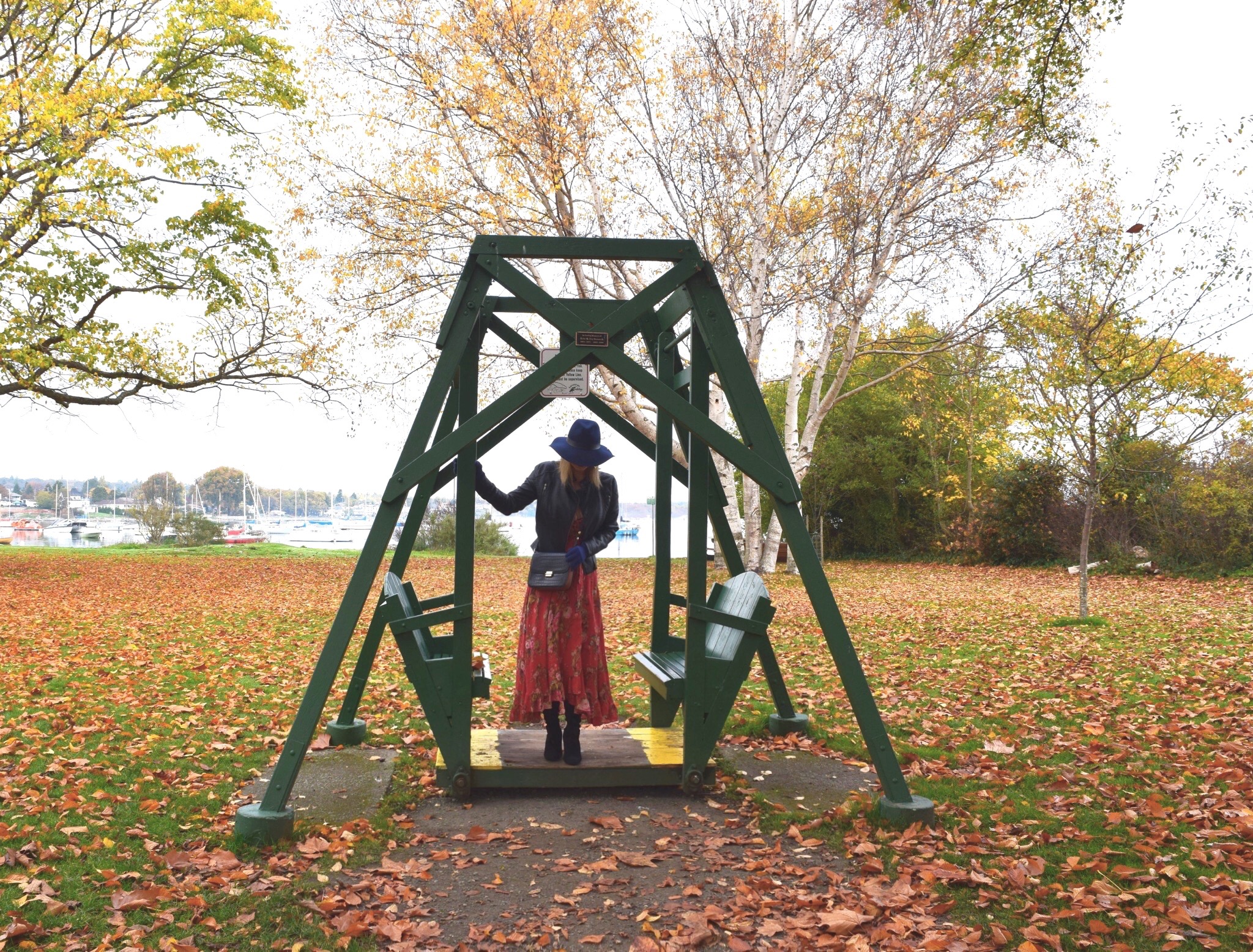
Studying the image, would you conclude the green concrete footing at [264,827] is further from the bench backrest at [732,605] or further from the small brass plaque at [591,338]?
the small brass plaque at [591,338]

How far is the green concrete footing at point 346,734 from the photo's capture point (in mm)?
6332

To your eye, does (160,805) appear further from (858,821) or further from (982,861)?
(982,861)

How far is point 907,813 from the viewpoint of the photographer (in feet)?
15.4

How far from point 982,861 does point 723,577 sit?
16979mm

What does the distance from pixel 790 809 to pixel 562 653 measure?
1.48 meters

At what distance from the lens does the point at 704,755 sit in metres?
5.20

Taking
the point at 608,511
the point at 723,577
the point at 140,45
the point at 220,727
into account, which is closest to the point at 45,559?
the point at 140,45

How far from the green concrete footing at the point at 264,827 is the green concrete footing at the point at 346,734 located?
1799mm

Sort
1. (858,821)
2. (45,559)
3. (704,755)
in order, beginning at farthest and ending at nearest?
(45,559)
(704,755)
(858,821)

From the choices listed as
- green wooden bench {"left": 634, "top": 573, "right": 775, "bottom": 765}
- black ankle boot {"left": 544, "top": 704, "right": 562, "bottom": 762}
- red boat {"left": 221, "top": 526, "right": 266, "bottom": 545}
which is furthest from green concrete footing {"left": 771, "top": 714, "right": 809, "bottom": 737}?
red boat {"left": 221, "top": 526, "right": 266, "bottom": 545}

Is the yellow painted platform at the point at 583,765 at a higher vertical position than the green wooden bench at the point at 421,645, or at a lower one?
lower

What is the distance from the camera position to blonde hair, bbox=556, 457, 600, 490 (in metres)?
5.20

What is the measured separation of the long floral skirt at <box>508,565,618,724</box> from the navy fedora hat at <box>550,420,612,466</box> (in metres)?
0.61

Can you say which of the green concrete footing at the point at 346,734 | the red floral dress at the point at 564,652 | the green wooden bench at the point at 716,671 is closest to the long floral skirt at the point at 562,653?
the red floral dress at the point at 564,652
